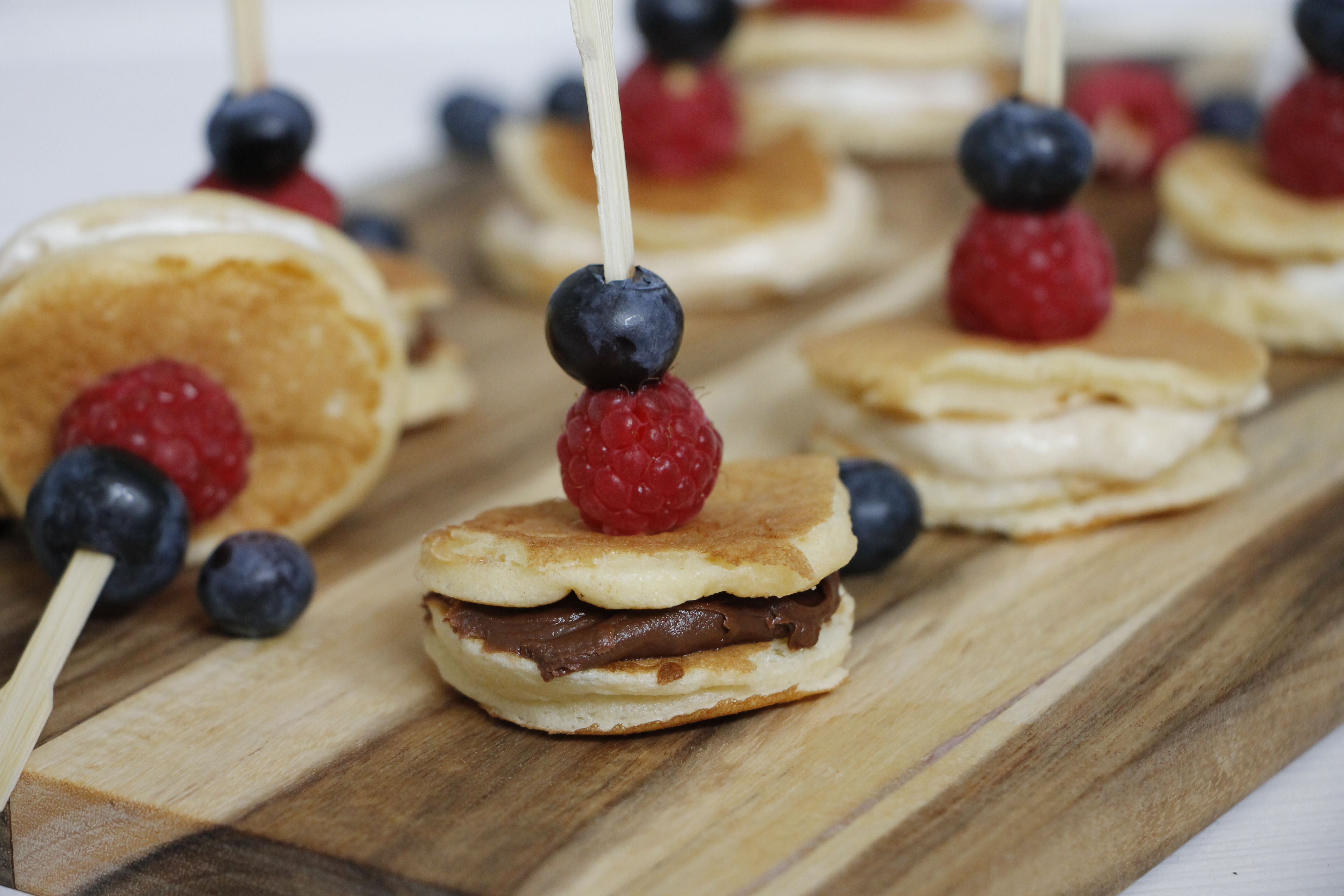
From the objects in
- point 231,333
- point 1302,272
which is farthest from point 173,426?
point 1302,272

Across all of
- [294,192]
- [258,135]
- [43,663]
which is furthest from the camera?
[294,192]

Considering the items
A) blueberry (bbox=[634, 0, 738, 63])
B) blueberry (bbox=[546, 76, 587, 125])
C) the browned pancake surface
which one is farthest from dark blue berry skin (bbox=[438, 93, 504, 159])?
blueberry (bbox=[634, 0, 738, 63])

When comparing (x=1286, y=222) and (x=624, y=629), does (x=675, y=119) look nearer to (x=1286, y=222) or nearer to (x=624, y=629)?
(x=1286, y=222)

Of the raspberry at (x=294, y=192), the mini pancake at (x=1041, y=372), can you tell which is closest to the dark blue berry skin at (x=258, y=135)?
the raspberry at (x=294, y=192)

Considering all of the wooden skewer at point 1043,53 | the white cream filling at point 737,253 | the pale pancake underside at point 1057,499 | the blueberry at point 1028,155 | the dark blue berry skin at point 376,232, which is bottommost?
the pale pancake underside at point 1057,499

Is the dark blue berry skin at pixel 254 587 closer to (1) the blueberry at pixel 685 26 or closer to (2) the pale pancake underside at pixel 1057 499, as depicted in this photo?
(2) the pale pancake underside at pixel 1057 499

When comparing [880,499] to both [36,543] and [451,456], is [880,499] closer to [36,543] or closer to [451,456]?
[451,456]

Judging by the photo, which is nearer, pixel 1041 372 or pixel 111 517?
pixel 111 517

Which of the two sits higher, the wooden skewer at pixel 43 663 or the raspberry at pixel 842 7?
the raspberry at pixel 842 7
